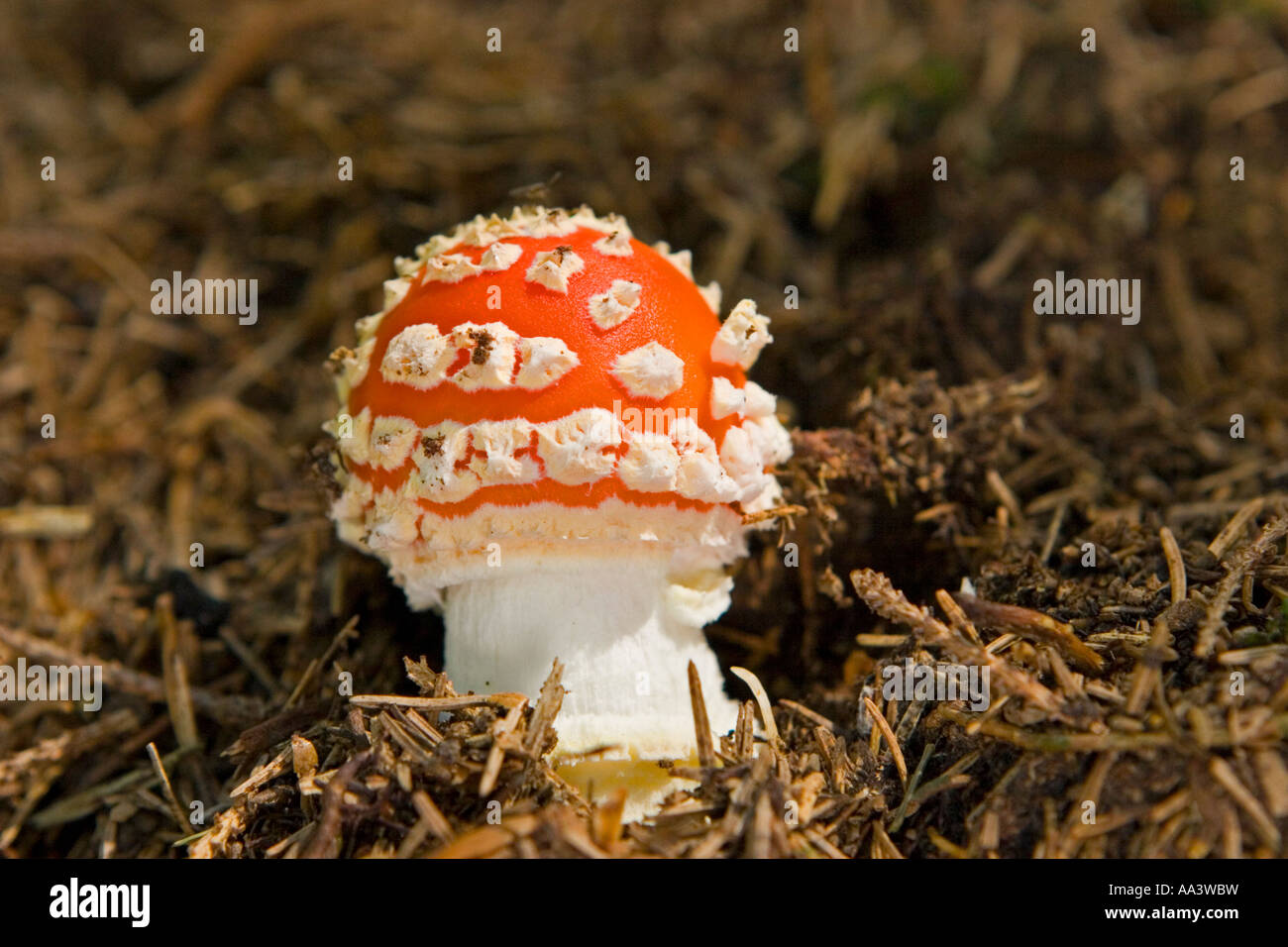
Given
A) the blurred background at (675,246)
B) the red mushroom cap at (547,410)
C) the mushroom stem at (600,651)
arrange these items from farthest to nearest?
the blurred background at (675,246)
the mushroom stem at (600,651)
the red mushroom cap at (547,410)

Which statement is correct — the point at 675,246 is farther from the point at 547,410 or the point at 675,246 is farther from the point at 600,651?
the point at 600,651

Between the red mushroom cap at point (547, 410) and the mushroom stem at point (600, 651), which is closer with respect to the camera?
the red mushroom cap at point (547, 410)

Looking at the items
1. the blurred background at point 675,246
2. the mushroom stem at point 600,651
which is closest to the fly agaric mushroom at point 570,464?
the mushroom stem at point 600,651

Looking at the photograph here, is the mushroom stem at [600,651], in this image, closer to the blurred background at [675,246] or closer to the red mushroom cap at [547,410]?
the red mushroom cap at [547,410]

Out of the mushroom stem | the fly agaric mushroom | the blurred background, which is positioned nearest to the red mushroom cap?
→ the fly agaric mushroom

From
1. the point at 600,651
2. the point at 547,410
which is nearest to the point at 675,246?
the point at 547,410

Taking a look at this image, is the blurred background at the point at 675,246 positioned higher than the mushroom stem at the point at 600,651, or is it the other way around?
the blurred background at the point at 675,246
